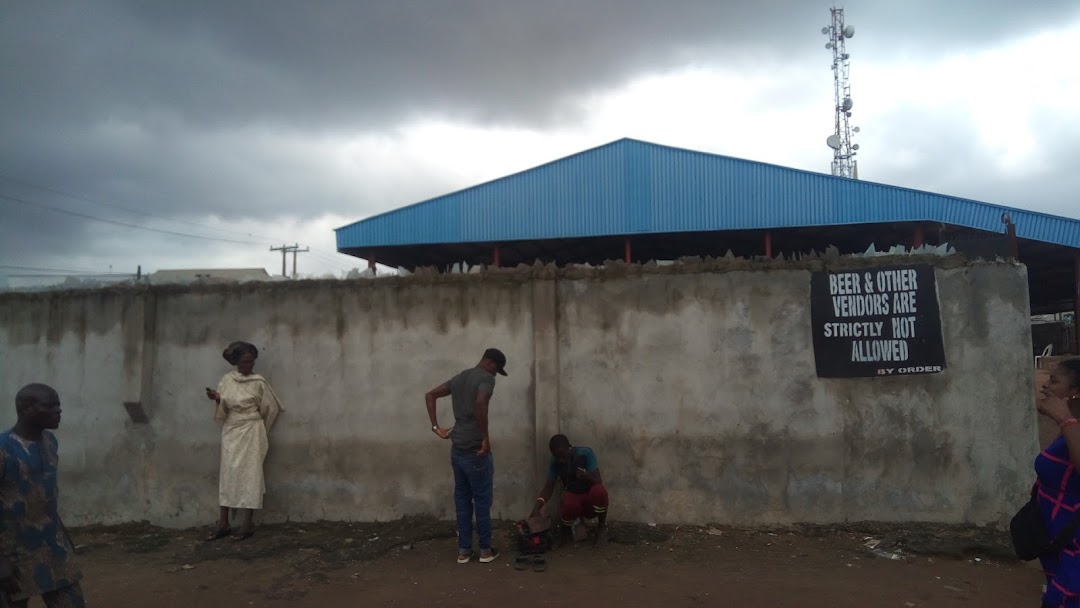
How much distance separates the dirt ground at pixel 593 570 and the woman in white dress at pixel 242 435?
298 mm

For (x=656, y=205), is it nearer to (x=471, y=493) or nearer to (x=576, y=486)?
(x=576, y=486)

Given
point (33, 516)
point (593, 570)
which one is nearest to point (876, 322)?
point (593, 570)

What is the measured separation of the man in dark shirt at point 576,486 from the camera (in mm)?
5504

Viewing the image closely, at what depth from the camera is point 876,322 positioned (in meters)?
5.75

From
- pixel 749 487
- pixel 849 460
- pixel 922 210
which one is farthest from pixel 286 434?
pixel 922 210

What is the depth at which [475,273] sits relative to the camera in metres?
6.20

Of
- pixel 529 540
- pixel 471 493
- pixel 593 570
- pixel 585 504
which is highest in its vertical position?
pixel 471 493

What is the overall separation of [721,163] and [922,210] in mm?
4473

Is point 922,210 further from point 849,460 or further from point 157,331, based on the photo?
point 157,331

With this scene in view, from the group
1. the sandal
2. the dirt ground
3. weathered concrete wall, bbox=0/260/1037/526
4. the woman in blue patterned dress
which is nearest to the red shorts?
the dirt ground

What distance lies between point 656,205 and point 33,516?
15366 millimetres

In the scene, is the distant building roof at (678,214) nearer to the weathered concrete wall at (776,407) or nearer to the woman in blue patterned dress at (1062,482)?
the weathered concrete wall at (776,407)

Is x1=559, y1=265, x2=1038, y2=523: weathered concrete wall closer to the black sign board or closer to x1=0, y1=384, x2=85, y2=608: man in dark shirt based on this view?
the black sign board

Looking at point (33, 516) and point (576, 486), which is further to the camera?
point (576, 486)
